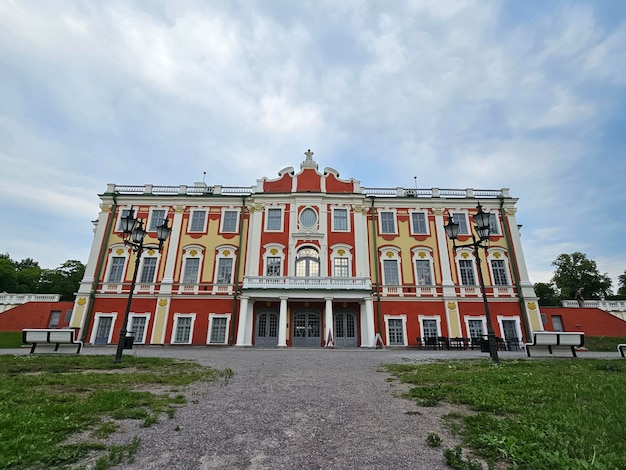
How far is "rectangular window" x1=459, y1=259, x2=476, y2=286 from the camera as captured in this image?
78.6 ft

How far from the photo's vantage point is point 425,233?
2530cm

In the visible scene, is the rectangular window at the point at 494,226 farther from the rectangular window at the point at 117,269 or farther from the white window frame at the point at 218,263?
the rectangular window at the point at 117,269

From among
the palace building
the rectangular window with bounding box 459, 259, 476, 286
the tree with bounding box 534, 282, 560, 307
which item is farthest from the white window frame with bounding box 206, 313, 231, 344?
the tree with bounding box 534, 282, 560, 307

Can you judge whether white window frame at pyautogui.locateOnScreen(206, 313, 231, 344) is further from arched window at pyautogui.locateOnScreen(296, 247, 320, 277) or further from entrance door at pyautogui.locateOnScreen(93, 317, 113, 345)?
entrance door at pyautogui.locateOnScreen(93, 317, 113, 345)

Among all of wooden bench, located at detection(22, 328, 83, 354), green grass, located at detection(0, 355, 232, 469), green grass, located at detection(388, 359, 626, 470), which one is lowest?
green grass, located at detection(0, 355, 232, 469)

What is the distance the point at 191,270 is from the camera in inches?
955

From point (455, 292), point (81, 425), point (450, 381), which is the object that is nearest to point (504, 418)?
point (450, 381)

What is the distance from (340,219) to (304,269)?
188 inches

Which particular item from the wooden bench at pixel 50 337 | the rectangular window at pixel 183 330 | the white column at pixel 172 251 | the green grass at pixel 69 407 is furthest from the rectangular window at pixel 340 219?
the green grass at pixel 69 407

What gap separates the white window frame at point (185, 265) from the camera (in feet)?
77.2

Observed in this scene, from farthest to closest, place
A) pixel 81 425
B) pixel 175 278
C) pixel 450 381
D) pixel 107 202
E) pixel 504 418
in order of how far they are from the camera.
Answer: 1. pixel 107 202
2. pixel 175 278
3. pixel 450 381
4. pixel 504 418
5. pixel 81 425

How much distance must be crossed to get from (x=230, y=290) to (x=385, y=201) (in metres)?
13.7

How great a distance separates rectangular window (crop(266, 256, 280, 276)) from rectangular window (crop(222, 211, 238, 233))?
3.89 m

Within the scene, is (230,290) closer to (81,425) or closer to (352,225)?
(352,225)
